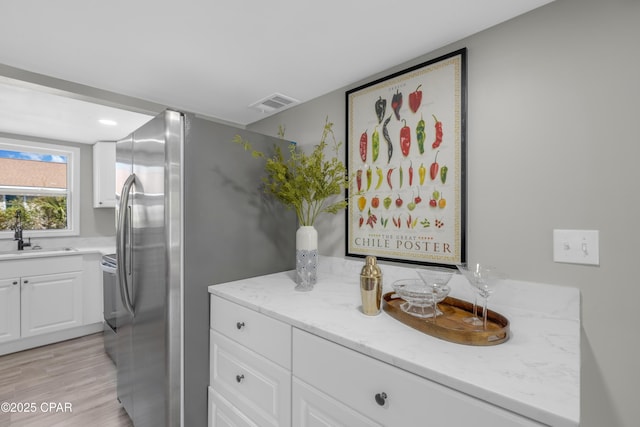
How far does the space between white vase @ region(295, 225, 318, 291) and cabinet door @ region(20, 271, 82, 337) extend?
299 cm

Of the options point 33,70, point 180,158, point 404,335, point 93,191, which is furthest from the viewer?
point 93,191

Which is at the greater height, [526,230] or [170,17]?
[170,17]

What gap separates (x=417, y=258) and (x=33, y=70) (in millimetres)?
2461

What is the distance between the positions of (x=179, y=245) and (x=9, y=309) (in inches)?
107

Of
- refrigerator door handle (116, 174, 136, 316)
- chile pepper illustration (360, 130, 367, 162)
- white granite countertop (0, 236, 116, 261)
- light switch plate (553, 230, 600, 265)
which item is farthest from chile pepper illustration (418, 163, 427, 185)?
white granite countertop (0, 236, 116, 261)

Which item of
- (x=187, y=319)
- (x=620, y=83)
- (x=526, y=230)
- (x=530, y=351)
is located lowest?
(x=187, y=319)

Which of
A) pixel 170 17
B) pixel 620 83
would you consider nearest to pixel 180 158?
pixel 170 17

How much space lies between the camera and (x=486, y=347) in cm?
89

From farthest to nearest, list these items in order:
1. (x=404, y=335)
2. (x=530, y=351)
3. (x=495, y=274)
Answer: (x=495, y=274) → (x=404, y=335) → (x=530, y=351)

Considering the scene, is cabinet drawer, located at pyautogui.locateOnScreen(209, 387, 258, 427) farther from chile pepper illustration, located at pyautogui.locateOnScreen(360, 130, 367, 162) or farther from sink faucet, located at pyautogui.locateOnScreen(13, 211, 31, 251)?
sink faucet, located at pyautogui.locateOnScreen(13, 211, 31, 251)

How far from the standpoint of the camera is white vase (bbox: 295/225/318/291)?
62.2 inches

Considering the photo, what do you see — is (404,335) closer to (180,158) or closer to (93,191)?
(180,158)

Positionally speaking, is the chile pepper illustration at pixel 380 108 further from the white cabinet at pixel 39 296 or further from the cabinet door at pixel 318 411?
the white cabinet at pixel 39 296

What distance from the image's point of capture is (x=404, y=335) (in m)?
0.98
